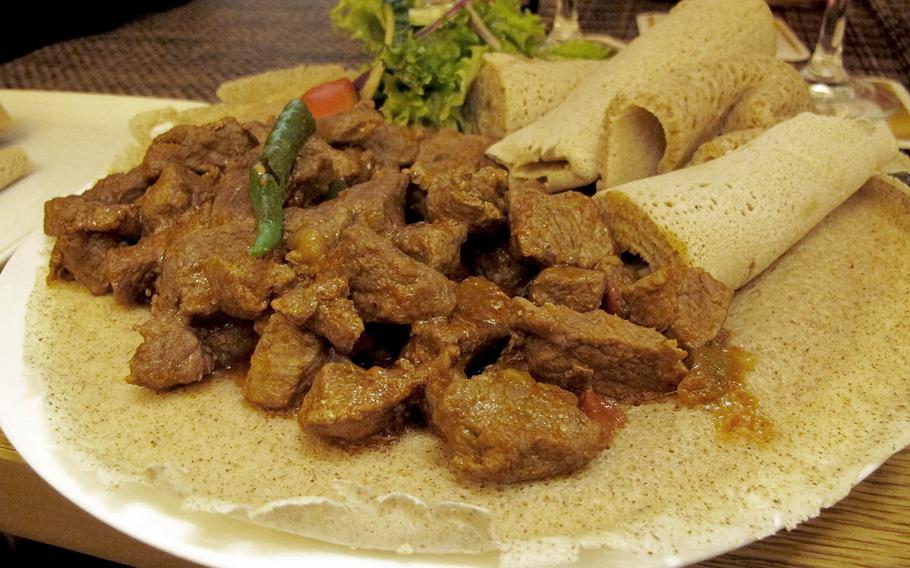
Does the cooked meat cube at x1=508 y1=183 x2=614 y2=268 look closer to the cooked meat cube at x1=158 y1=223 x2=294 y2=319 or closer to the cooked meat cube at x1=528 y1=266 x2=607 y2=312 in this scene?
the cooked meat cube at x1=528 y1=266 x2=607 y2=312

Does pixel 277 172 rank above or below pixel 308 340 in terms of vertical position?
above

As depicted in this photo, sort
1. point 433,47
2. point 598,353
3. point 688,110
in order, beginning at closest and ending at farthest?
point 598,353
point 688,110
point 433,47

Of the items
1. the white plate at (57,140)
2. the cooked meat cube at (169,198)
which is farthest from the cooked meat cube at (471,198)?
the white plate at (57,140)

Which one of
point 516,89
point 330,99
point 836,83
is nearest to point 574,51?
point 516,89

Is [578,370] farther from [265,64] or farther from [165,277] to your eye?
[265,64]

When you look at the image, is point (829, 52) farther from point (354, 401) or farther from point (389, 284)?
point (354, 401)

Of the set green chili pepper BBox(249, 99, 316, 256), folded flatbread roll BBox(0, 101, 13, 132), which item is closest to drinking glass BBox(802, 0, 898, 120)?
green chili pepper BBox(249, 99, 316, 256)

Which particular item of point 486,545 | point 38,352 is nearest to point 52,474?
point 38,352
